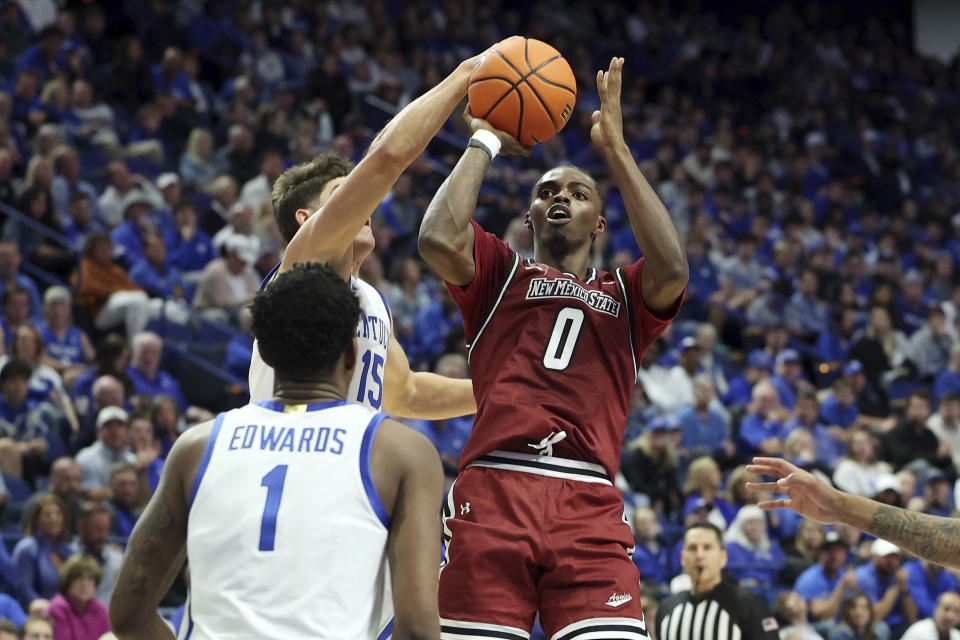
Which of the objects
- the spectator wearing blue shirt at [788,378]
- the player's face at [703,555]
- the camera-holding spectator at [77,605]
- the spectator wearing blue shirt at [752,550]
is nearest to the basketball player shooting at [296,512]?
the camera-holding spectator at [77,605]

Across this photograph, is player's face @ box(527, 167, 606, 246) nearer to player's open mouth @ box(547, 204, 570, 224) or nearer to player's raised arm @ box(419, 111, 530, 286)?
player's open mouth @ box(547, 204, 570, 224)

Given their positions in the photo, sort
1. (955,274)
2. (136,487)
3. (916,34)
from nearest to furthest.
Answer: (136,487)
(955,274)
(916,34)

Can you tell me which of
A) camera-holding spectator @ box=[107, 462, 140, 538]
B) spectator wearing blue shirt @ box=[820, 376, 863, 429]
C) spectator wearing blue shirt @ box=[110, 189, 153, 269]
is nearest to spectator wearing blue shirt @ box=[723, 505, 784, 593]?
spectator wearing blue shirt @ box=[820, 376, 863, 429]

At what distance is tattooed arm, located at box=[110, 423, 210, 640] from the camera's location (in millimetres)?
3113

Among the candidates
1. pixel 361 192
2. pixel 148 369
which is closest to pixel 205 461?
pixel 361 192

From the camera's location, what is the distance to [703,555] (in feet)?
24.8

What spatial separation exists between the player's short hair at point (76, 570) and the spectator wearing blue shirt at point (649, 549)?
13.9 feet

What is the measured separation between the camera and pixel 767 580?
Result: 10.4 meters

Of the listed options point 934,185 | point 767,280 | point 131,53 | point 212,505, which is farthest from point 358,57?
point 212,505

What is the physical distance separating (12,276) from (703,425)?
656cm

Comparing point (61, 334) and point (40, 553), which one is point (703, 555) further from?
point (61, 334)

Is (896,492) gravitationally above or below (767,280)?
below

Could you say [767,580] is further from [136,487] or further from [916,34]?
[916,34]

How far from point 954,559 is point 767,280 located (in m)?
11.7
